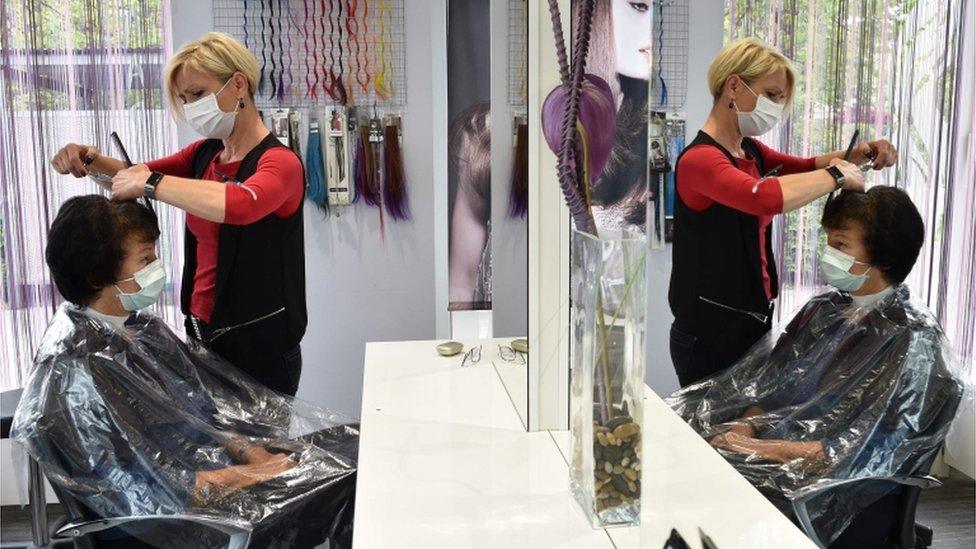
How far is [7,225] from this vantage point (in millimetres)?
3139

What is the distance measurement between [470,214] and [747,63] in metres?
2.54

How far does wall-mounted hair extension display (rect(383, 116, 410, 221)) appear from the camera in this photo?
3463mm

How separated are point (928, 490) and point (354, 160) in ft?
10.2

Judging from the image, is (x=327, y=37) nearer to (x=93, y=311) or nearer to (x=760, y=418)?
(x=93, y=311)

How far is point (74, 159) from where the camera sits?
2.35 metres

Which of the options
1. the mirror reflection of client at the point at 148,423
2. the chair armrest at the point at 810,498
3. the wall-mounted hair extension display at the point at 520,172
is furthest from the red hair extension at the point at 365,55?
the chair armrest at the point at 810,498

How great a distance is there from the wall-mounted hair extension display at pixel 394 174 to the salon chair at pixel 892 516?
2.92 metres

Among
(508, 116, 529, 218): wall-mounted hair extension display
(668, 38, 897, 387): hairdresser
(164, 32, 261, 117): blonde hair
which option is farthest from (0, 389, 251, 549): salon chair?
(668, 38, 897, 387): hairdresser

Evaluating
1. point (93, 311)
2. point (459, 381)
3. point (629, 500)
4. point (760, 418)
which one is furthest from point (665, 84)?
point (93, 311)

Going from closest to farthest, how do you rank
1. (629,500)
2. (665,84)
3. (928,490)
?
(928,490) < (665,84) < (629,500)

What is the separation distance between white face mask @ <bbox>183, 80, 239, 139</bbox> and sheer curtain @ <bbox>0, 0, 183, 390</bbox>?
35.3 inches

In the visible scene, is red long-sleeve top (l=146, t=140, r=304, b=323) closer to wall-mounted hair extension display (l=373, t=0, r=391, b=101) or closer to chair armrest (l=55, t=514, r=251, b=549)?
chair armrest (l=55, t=514, r=251, b=549)

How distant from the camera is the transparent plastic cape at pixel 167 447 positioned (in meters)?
1.71

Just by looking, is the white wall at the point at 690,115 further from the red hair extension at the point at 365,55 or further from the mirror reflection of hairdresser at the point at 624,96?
the red hair extension at the point at 365,55
